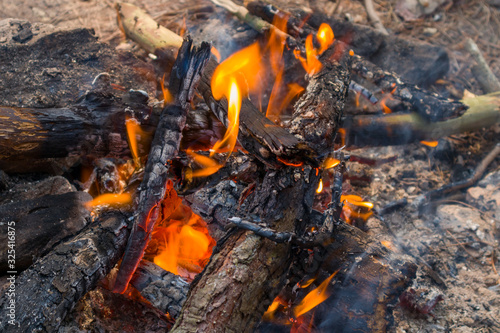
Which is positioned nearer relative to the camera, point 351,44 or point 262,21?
point 262,21

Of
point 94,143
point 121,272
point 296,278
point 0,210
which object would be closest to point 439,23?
point 296,278

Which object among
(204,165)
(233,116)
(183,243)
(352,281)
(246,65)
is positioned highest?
(233,116)

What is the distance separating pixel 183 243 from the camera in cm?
277

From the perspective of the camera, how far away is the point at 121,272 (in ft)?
7.42

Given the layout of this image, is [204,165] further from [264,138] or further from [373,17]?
[373,17]

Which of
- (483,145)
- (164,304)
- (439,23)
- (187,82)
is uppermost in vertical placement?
(439,23)

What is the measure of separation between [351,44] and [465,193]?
2.42 metres

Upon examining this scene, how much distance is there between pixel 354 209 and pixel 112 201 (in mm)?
2166

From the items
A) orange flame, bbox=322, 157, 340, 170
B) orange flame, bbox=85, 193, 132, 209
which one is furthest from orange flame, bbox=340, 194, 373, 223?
orange flame, bbox=85, 193, 132, 209

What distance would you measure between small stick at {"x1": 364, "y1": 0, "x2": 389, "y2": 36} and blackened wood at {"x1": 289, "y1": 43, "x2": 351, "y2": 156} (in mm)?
2532

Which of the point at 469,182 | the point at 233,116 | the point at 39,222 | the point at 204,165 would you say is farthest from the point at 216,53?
the point at 469,182

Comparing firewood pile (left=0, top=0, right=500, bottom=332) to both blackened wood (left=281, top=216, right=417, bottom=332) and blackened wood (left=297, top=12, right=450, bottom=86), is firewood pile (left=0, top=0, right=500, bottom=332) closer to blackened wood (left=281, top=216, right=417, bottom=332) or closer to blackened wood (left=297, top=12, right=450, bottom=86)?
blackened wood (left=281, top=216, right=417, bottom=332)

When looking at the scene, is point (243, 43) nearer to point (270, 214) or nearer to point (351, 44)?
point (351, 44)

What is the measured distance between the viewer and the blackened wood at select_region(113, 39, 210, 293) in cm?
229
